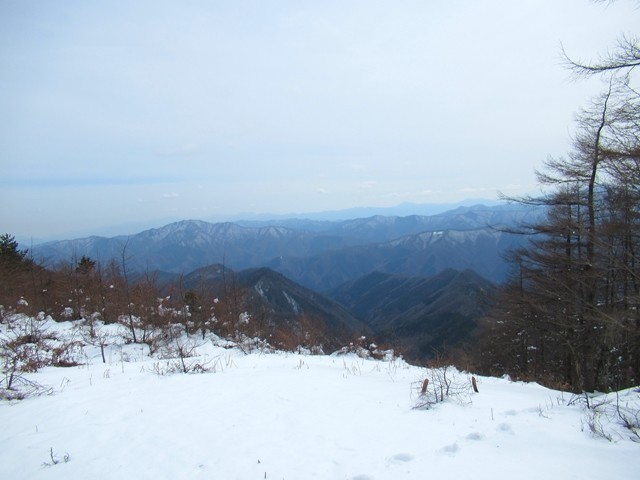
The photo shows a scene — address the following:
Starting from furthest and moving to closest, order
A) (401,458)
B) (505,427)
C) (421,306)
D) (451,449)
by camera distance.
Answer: (421,306), (505,427), (451,449), (401,458)

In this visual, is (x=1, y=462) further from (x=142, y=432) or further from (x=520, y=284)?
(x=520, y=284)

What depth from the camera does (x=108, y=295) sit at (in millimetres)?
20922

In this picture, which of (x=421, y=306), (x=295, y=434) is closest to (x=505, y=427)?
(x=295, y=434)

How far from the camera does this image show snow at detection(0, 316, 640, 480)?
369 cm

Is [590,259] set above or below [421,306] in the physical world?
above

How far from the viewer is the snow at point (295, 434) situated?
3.69m

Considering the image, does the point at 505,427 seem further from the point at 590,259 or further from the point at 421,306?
the point at 421,306

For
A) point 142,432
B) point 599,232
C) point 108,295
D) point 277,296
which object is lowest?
point 277,296

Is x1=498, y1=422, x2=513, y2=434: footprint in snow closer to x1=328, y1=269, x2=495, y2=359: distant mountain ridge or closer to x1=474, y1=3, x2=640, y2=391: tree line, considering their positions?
Answer: x1=474, y1=3, x2=640, y2=391: tree line

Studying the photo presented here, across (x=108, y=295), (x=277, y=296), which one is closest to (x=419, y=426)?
(x=108, y=295)

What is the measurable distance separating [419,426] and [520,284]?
20.2m

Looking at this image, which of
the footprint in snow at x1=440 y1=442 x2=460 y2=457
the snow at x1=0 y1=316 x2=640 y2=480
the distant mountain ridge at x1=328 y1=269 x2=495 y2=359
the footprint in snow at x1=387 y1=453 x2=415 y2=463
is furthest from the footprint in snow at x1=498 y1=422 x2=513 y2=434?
the distant mountain ridge at x1=328 y1=269 x2=495 y2=359

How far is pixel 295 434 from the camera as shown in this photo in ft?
14.9

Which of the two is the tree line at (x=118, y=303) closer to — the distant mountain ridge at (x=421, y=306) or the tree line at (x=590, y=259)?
the tree line at (x=590, y=259)
